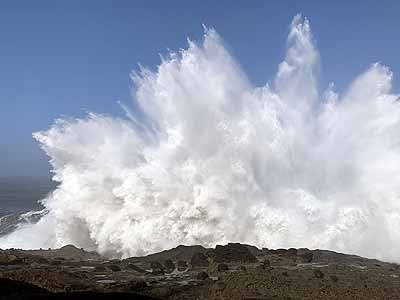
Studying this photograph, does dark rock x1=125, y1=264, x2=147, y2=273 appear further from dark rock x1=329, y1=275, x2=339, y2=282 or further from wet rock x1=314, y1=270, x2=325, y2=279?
dark rock x1=329, y1=275, x2=339, y2=282

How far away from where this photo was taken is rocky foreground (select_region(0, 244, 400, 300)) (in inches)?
1149

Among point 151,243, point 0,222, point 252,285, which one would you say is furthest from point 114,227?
point 0,222

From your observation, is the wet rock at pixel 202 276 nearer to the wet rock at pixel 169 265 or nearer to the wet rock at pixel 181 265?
the wet rock at pixel 181 265

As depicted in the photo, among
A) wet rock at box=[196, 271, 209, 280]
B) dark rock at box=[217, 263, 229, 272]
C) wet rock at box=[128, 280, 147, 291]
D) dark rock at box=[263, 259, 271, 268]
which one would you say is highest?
dark rock at box=[263, 259, 271, 268]

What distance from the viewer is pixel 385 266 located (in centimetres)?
4156

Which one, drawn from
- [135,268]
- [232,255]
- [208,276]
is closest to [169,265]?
[135,268]

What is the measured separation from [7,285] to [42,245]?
114ft

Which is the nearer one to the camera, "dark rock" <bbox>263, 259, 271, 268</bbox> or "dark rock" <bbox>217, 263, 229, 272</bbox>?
"dark rock" <bbox>217, 263, 229, 272</bbox>

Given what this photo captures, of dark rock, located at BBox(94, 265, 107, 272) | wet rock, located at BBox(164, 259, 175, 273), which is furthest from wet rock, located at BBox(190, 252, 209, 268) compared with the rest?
dark rock, located at BBox(94, 265, 107, 272)

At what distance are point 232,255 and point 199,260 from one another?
2989mm

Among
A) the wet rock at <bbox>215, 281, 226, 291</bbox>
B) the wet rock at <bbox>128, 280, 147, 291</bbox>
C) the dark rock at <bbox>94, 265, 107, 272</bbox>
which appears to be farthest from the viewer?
the dark rock at <bbox>94, 265, 107, 272</bbox>

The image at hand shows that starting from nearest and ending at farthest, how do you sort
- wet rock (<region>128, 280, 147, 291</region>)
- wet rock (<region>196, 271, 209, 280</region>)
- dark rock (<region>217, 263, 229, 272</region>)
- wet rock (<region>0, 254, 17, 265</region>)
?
wet rock (<region>128, 280, 147, 291</region>) < wet rock (<region>196, 271, 209, 280</region>) < dark rock (<region>217, 263, 229, 272</region>) < wet rock (<region>0, 254, 17, 265</region>)

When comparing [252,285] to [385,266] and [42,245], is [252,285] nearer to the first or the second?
[385,266]

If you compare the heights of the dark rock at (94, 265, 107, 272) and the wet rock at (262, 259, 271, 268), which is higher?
the wet rock at (262, 259, 271, 268)
